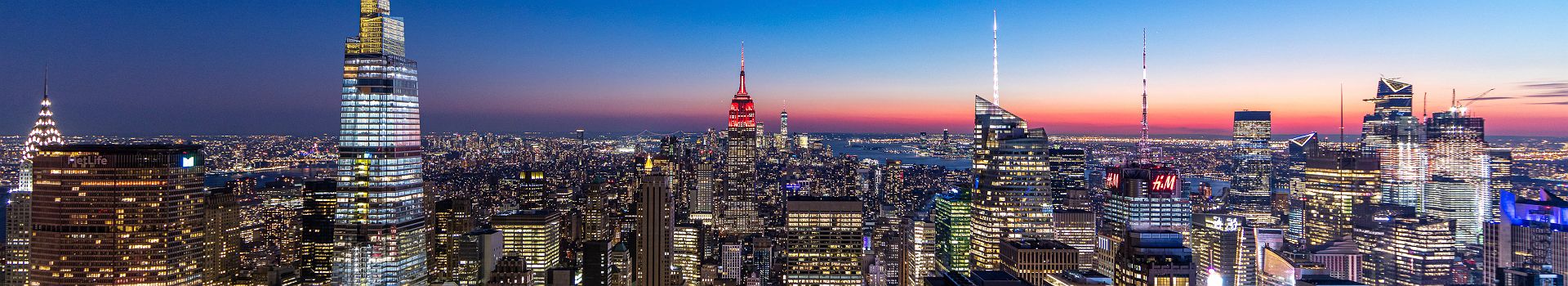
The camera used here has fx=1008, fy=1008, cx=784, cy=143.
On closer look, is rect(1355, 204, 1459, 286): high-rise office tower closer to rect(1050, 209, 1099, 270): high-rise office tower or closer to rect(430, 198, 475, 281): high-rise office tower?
rect(1050, 209, 1099, 270): high-rise office tower

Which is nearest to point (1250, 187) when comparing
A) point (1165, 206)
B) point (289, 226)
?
point (1165, 206)

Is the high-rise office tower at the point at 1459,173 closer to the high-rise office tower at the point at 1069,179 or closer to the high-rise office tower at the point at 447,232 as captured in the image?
the high-rise office tower at the point at 1069,179

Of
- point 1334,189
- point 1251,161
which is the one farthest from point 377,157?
point 1251,161

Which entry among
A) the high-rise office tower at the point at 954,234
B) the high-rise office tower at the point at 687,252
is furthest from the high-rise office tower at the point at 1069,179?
the high-rise office tower at the point at 687,252

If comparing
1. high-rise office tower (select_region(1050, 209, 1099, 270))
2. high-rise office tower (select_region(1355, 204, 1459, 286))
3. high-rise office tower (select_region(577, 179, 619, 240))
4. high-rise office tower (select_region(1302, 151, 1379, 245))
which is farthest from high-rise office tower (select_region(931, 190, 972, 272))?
high-rise office tower (select_region(577, 179, 619, 240))

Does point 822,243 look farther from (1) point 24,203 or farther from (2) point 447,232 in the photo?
(1) point 24,203
